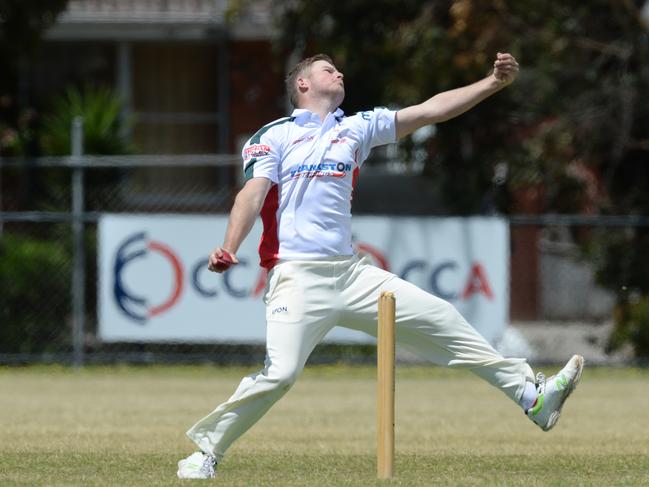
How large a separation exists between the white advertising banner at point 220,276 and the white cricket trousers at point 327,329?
27.9 ft

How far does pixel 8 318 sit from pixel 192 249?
234 centimetres

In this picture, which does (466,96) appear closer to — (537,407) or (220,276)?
(537,407)

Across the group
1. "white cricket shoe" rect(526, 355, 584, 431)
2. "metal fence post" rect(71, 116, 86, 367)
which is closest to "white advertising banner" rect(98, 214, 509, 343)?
"metal fence post" rect(71, 116, 86, 367)

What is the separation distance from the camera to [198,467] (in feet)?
23.2

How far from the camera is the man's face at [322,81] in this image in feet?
24.4

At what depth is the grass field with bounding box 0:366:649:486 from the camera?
7.49 meters

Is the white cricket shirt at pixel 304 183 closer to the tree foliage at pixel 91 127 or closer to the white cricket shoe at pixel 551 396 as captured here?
the white cricket shoe at pixel 551 396

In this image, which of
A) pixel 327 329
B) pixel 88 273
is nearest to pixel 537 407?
pixel 327 329

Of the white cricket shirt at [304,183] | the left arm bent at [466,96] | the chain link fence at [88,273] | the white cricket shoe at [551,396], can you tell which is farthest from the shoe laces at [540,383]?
the chain link fence at [88,273]

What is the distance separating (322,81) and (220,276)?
867 cm

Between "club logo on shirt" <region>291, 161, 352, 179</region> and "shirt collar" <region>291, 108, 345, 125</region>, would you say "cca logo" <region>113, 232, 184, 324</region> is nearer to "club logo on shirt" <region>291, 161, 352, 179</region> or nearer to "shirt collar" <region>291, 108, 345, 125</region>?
"shirt collar" <region>291, 108, 345, 125</region>

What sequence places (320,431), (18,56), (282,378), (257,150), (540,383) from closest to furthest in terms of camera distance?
(282,378) < (257,150) < (540,383) < (320,431) < (18,56)

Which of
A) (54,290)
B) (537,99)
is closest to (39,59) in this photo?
(54,290)

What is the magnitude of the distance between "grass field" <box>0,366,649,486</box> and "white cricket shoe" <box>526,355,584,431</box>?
28 cm
